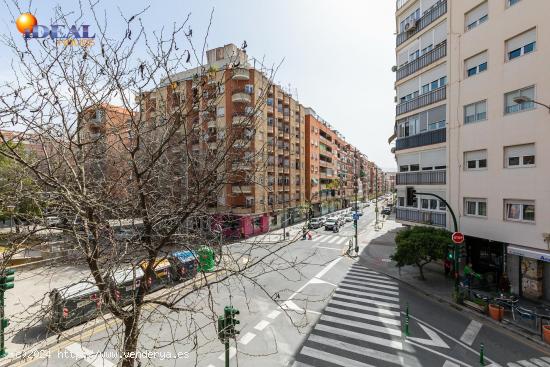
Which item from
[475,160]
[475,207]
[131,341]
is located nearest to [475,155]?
[475,160]

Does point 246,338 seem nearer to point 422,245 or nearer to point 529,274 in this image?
point 422,245

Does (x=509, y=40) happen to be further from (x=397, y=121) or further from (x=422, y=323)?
(x=422, y=323)

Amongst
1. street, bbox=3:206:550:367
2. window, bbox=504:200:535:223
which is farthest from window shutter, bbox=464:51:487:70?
street, bbox=3:206:550:367

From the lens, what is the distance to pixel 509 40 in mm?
14391

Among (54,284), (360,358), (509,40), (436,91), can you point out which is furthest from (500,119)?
(54,284)

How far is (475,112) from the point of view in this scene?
53.4 feet

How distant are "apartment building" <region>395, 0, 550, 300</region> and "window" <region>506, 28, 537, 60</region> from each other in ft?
0.15

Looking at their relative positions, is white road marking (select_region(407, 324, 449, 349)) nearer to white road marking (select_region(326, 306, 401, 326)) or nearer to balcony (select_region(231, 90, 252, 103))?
white road marking (select_region(326, 306, 401, 326))

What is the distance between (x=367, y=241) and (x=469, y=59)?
20.6m

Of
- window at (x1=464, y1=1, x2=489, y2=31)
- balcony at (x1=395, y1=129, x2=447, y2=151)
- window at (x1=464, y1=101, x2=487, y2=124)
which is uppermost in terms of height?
window at (x1=464, y1=1, x2=489, y2=31)

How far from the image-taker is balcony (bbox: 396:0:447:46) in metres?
18.5

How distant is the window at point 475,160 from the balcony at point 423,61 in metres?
6.57

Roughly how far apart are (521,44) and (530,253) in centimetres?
967

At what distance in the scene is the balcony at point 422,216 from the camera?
18.7 meters
